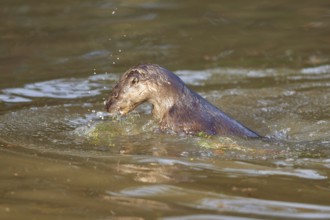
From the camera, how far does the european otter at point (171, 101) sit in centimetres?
642

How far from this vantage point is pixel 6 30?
37.1ft

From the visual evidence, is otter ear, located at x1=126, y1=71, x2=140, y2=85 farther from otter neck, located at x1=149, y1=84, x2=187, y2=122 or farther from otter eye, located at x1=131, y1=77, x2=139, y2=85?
otter neck, located at x1=149, y1=84, x2=187, y2=122

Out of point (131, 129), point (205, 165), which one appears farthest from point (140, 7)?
point (205, 165)

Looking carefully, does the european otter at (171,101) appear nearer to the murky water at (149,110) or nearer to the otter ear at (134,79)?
the otter ear at (134,79)

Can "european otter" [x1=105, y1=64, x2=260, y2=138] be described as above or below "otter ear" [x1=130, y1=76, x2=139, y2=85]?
below

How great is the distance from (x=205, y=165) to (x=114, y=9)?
728 cm

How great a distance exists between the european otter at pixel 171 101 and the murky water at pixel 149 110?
17 cm

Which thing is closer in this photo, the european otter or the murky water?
the murky water

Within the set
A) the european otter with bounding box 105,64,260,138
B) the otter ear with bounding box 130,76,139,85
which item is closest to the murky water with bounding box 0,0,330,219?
the european otter with bounding box 105,64,260,138

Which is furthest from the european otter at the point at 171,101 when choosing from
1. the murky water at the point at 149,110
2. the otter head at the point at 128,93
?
the murky water at the point at 149,110

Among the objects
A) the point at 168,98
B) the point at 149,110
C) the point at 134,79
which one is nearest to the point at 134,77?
the point at 134,79

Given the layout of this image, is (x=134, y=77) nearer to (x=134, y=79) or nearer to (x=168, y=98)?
(x=134, y=79)

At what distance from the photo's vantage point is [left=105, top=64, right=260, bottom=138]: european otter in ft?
21.1

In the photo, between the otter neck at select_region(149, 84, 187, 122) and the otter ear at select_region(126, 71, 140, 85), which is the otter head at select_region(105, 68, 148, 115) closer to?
the otter ear at select_region(126, 71, 140, 85)
